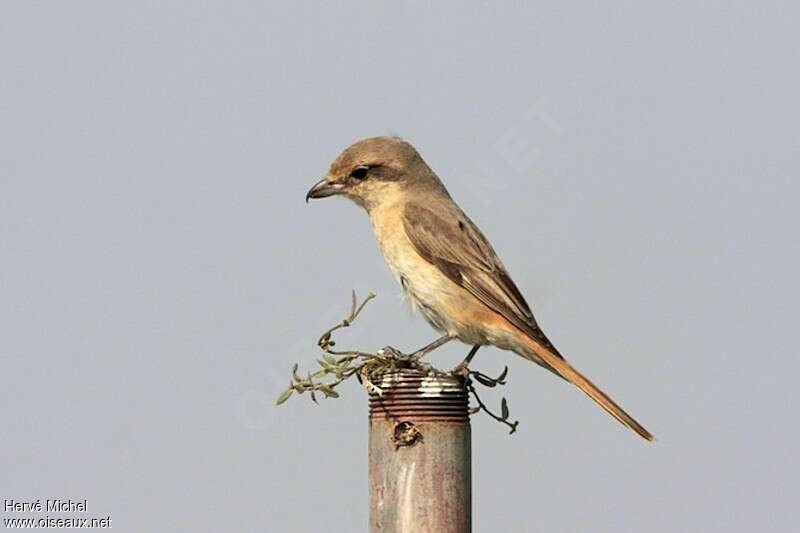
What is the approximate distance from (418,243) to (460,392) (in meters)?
2.69

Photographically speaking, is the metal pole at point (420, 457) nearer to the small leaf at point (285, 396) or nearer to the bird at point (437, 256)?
the small leaf at point (285, 396)

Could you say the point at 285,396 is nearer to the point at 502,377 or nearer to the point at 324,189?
the point at 502,377

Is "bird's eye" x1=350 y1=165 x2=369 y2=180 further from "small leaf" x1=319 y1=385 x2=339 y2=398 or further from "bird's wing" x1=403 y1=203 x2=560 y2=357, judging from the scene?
"small leaf" x1=319 y1=385 x2=339 y2=398

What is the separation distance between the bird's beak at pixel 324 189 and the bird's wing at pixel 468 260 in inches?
19.7

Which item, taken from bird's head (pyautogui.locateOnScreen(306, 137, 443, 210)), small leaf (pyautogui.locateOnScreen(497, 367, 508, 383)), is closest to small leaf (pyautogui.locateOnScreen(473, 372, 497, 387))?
small leaf (pyautogui.locateOnScreen(497, 367, 508, 383))

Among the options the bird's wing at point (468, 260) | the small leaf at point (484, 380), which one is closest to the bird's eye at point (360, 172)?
the bird's wing at point (468, 260)

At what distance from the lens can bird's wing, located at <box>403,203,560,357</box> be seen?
6.79m

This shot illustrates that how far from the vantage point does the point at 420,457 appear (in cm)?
428

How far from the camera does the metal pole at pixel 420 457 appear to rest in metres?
4.21

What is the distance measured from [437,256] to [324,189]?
38.4 inches

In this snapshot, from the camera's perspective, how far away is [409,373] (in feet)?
14.9

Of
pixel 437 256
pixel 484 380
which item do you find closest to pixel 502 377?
pixel 484 380

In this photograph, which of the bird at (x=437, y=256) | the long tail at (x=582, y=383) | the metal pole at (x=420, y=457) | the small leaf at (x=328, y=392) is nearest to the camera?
the metal pole at (x=420, y=457)

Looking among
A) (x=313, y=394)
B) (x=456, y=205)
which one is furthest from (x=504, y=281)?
(x=313, y=394)
